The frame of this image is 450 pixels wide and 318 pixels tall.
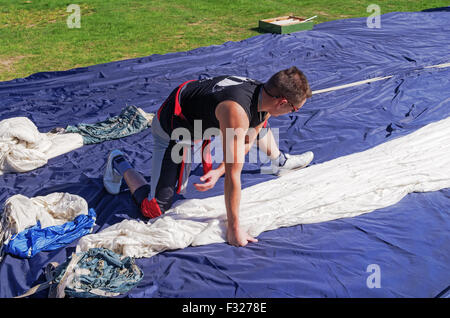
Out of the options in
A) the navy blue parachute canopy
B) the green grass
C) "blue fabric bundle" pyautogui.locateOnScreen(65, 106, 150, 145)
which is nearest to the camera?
the navy blue parachute canopy

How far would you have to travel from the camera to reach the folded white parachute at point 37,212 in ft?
9.48

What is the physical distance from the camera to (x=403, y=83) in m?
5.31

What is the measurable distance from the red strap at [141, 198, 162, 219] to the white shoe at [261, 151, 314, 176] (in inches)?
42.5

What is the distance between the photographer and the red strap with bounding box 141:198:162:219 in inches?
124

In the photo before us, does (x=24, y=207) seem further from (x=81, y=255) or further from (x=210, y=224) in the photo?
(x=210, y=224)

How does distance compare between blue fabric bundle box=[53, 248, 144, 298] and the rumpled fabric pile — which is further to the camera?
the rumpled fabric pile

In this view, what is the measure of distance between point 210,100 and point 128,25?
778cm

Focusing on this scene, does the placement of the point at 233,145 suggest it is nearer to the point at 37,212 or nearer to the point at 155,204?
the point at 155,204

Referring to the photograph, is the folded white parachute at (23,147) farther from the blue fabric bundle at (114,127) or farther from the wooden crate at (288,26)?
the wooden crate at (288,26)

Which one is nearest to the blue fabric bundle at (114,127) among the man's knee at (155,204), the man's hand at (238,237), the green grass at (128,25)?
the man's knee at (155,204)

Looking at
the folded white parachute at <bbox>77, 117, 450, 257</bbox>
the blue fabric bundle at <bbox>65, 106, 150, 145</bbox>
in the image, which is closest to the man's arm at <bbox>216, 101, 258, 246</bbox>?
the folded white parachute at <bbox>77, 117, 450, 257</bbox>

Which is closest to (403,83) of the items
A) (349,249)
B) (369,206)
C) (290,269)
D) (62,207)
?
(369,206)

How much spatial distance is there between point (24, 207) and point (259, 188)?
1.67 meters

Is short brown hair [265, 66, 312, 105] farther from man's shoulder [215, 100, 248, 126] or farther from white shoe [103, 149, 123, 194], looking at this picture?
white shoe [103, 149, 123, 194]
